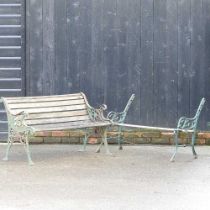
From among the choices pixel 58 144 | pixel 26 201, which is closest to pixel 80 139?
pixel 58 144

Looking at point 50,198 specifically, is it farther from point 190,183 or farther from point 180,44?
point 180,44

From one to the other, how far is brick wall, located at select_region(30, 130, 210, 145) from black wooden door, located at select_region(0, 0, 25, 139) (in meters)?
0.66

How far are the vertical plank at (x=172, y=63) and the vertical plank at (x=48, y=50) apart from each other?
1.75 meters

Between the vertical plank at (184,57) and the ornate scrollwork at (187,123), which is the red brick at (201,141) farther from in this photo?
the ornate scrollwork at (187,123)

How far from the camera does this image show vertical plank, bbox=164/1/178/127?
1055 centimetres

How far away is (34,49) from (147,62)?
5.70ft

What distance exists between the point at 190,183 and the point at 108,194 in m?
1.13

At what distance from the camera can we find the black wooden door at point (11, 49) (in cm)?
1051

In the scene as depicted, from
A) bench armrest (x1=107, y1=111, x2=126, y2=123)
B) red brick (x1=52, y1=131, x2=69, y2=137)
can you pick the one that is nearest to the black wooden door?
red brick (x1=52, y1=131, x2=69, y2=137)

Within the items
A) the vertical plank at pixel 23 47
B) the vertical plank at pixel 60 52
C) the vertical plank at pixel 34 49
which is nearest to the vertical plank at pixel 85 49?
the vertical plank at pixel 60 52

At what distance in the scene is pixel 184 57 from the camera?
10547mm

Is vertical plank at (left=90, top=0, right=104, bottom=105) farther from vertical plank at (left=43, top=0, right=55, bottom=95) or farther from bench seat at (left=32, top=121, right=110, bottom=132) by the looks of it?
bench seat at (left=32, top=121, right=110, bottom=132)

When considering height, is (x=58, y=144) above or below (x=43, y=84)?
below

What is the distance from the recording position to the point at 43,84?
1062 cm
